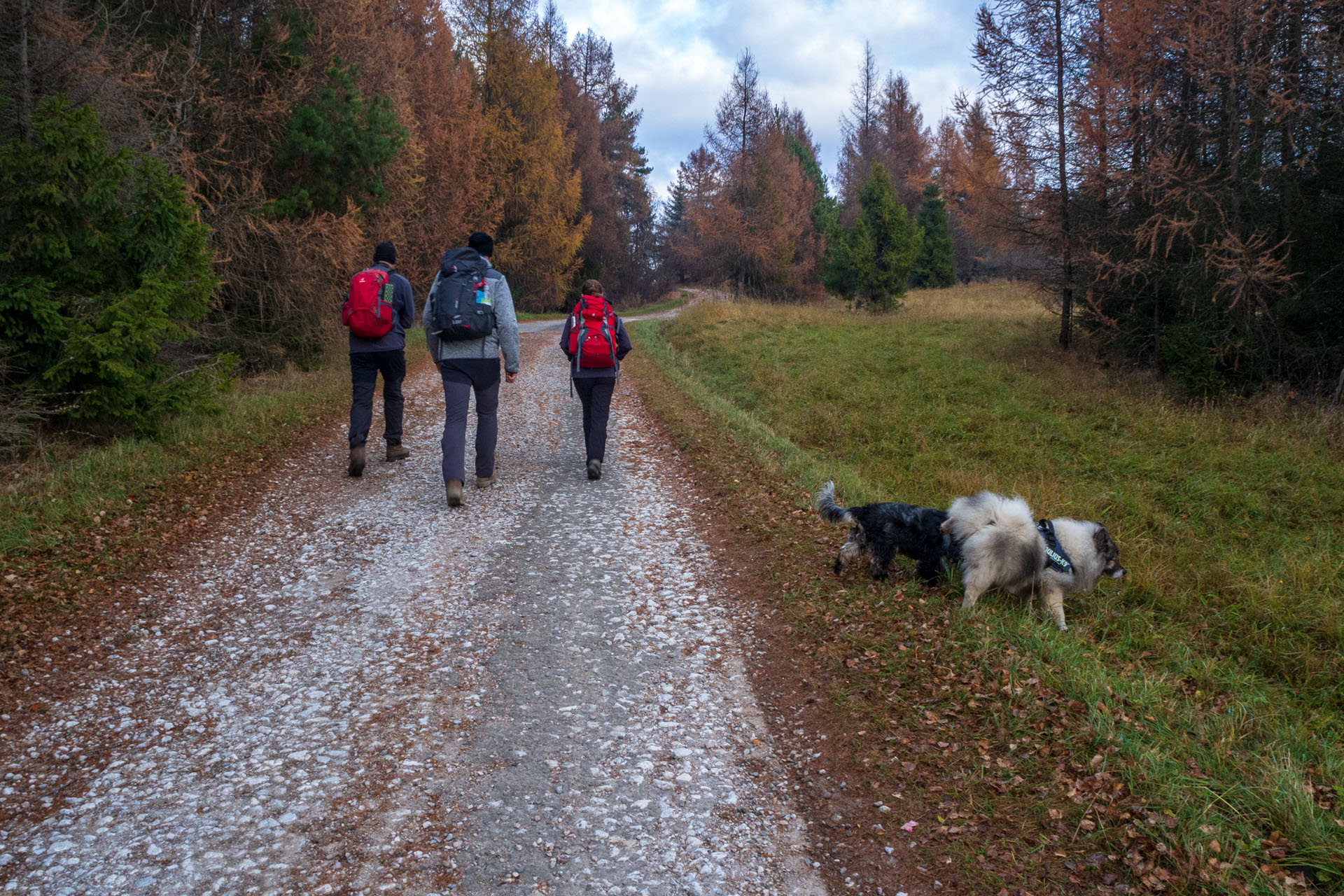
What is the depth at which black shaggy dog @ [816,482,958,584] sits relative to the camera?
20.1ft

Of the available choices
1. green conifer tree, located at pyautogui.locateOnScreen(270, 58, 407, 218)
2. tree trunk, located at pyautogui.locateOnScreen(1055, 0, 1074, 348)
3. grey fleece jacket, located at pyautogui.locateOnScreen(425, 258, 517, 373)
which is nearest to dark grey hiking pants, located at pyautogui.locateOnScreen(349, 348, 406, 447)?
grey fleece jacket, located at pyautogui.locateOnScreen(425, 258, 517, 373)

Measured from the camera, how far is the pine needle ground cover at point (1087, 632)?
11.0 feet

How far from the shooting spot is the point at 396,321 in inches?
354

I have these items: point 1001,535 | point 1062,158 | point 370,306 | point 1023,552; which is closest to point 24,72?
point 370,306

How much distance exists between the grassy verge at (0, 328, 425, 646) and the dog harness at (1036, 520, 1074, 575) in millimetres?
6874

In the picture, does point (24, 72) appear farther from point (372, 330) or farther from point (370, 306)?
point (372, 330)

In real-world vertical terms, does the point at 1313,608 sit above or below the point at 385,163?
below

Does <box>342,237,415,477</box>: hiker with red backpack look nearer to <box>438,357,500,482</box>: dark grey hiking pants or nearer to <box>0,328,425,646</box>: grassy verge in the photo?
<box>438,357,500,482</box>: dark grey hiking pants

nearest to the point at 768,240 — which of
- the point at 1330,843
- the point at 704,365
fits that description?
the point at 704,365

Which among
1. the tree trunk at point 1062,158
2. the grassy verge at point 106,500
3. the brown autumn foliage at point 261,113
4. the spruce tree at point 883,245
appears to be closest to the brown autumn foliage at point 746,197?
the spruce tree at point 883,245

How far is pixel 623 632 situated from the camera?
5.37 metres

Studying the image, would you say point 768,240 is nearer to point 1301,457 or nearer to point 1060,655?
point 1301,457

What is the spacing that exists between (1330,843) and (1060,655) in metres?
1.80

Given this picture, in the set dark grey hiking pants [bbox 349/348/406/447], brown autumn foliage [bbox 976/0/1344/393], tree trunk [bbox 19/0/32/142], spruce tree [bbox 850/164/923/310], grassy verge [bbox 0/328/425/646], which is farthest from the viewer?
spruce tree [bbox 850/164/923/310]
